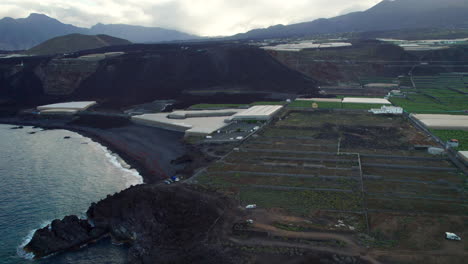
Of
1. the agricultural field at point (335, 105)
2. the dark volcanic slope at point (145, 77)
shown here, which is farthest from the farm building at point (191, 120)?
the dark volcanic slope at point (145, 77)

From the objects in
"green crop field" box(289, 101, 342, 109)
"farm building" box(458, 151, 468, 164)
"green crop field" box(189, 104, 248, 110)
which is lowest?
"farm building" box(458, 151, 468, 164)

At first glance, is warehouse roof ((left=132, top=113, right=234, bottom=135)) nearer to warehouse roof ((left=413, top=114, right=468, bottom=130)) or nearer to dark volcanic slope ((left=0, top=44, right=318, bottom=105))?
dark volcanic slope ((left=0, top=44, right=318, bottom=105))

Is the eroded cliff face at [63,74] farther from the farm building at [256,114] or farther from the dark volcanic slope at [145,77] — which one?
the farm building at [256,114]

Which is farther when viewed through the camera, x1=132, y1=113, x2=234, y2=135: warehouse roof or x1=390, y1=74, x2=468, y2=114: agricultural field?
x1=390, y1=74, x2=468, y2=114: agricultural field

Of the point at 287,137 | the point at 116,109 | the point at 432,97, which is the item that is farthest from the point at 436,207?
the point at 116,109

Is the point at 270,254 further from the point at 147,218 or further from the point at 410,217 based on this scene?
the point at 410,217

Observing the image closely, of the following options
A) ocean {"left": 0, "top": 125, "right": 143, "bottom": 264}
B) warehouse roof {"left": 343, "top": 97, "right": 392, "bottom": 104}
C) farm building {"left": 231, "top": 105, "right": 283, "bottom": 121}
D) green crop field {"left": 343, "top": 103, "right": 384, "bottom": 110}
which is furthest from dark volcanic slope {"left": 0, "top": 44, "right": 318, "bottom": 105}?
ocean {"left": 0, "top": 125, "right": 143, "bottom": 264}

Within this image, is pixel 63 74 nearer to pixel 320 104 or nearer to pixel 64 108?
pixel 64 108
